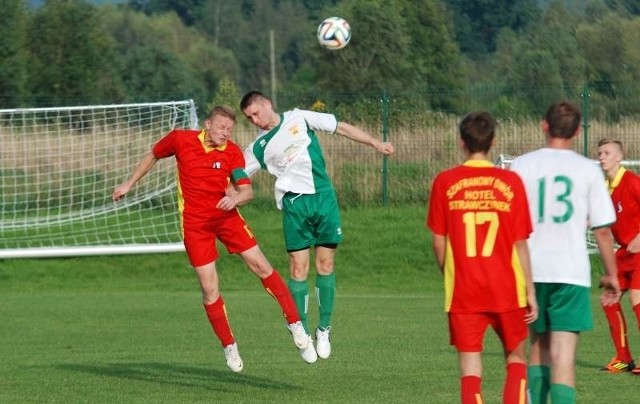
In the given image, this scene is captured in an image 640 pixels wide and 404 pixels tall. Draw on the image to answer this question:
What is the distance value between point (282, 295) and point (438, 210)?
12.6ft

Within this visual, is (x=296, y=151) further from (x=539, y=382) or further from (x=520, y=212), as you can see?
(x=520, y=212)

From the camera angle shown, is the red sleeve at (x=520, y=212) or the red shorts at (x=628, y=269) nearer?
the red sleeve at (x=520, y=212)

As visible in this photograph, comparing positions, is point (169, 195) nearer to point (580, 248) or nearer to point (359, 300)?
point (359, 300)

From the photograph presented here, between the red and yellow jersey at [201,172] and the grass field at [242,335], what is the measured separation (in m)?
1.43

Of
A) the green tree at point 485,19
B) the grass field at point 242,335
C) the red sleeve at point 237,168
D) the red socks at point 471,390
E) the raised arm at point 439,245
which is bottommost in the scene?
the grass field at point 242,335

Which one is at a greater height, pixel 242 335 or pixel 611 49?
pixel 611 49

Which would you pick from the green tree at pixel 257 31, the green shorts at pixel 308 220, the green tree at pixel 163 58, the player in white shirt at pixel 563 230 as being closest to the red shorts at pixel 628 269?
the green shorts at pixel 308 220

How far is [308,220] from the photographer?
11.6 m

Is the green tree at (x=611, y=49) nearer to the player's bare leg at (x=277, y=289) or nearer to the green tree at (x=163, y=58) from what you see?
the green tree at (x=163, y=58)

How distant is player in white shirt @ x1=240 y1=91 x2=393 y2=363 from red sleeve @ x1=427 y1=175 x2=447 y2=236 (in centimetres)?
377

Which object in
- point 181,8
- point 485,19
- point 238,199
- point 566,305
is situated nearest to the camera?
point 566,305

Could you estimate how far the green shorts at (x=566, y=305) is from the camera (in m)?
8.00

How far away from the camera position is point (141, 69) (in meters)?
68.7

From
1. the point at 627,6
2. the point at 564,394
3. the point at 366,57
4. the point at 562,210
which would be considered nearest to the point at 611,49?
the point at 366,57
